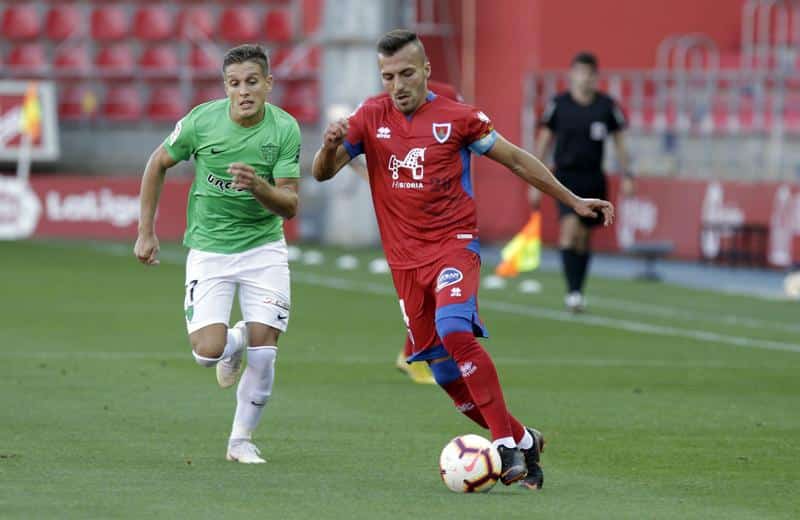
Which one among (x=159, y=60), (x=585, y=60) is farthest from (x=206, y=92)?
(x=585, y=60)

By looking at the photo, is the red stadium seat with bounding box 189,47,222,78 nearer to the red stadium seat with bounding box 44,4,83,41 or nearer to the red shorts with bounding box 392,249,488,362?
the red stadium seat with bounding box 44,4,83,41

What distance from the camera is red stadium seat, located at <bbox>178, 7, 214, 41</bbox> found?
3228cm

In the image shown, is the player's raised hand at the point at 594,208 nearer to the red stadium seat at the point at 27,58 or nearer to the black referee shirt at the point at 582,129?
the black referee shirt at the point at 582,129

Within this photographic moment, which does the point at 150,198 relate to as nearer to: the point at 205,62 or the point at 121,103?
the point at 121,103

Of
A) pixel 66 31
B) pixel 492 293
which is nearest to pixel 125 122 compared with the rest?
pixel 66 31

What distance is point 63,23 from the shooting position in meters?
32.3

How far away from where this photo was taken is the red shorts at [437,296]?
25.6 ft

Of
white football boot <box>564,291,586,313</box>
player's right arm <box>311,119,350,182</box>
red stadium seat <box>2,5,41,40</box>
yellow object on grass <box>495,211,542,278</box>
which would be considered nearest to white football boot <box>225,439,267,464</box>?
player's right arm <box>311,119,350,182</box>

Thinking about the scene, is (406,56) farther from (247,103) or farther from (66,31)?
(66,31)

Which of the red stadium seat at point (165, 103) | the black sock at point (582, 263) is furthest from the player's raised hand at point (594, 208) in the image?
the red stadium seat at point (165, 103)

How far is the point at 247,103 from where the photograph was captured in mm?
8312

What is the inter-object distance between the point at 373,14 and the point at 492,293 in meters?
9.54

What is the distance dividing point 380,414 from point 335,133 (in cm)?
294

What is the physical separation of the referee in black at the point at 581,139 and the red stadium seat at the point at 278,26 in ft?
50.6
